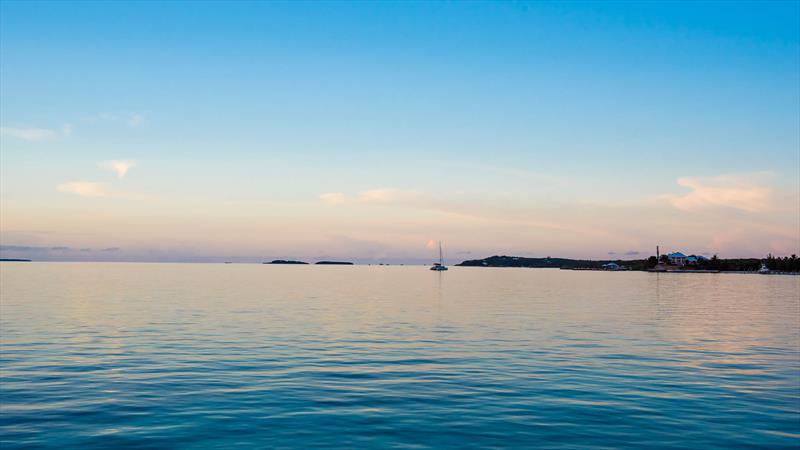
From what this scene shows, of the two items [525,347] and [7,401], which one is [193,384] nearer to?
[7,401]

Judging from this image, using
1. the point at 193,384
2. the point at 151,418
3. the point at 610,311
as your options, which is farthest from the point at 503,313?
the point at 151,418

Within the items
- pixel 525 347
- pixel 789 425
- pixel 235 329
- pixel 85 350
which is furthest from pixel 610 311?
pixel 85 350

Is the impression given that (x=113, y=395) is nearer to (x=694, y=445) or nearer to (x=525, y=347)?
(x=694, y=445)

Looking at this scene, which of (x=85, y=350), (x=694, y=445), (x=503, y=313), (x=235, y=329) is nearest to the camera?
(x=694, y=445)

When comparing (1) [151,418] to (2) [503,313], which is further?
(2) [503,313]

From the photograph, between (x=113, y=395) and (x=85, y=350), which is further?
(x=85, y=350)

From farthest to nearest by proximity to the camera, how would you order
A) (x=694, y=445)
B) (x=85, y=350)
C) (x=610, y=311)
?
(x=610, y=311)
(x=85, y=350)
(x=694, y=445)

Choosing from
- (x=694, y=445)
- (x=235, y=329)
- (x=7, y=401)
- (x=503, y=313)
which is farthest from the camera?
(x=503, y=313)

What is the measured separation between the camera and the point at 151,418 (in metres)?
22.0

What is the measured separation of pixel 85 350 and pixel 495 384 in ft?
85.3

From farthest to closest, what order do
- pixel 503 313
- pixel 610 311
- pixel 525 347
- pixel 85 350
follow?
pixel 610 311 < pixel 503 313 < pixel 525 347 < pixel 85 350

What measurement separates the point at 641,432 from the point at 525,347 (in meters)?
20.4

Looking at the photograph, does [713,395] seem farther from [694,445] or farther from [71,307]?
[71,307]

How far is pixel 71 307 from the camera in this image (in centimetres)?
6981
